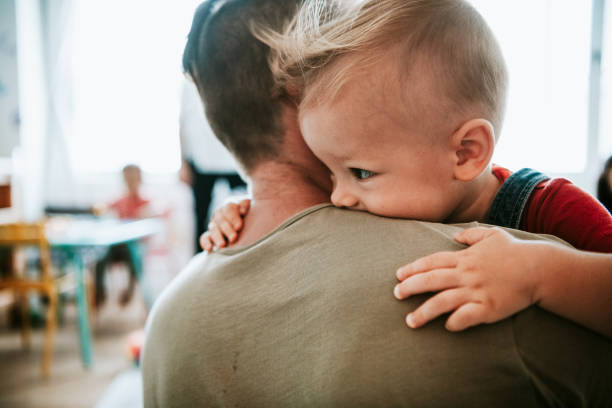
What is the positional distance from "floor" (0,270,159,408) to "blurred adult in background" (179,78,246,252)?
99cm

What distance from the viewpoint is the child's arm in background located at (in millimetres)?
486

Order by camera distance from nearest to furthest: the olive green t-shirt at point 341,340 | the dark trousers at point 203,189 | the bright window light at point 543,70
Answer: the olive green t-shirt at point 341,340
the dark trousers at point 203,189
the bright window light at point 543,70

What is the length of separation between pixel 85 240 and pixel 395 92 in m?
2.84

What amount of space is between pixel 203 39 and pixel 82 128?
561cm

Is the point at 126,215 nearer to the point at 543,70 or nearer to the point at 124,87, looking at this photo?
the point at 124,87

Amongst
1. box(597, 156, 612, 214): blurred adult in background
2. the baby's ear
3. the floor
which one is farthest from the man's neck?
box(597, 156, 612, 214): blurred adult in background

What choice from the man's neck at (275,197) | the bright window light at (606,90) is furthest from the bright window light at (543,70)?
the man's neck at (275,197)

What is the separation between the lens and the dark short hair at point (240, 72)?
0.72 meters

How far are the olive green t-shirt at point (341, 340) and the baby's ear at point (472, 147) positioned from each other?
0.64 ft

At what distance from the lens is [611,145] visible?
3.88 metres

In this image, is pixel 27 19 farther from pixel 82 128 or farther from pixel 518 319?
pixel 518 319


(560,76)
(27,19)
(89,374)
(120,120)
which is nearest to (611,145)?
(560,76)

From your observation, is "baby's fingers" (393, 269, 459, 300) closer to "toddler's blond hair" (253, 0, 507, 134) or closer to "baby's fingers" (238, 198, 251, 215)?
"toddler's blond hair" (253, 0, 507, 134)

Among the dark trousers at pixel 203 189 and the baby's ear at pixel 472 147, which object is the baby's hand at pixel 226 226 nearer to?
the baby's ear at pixel 472 147
